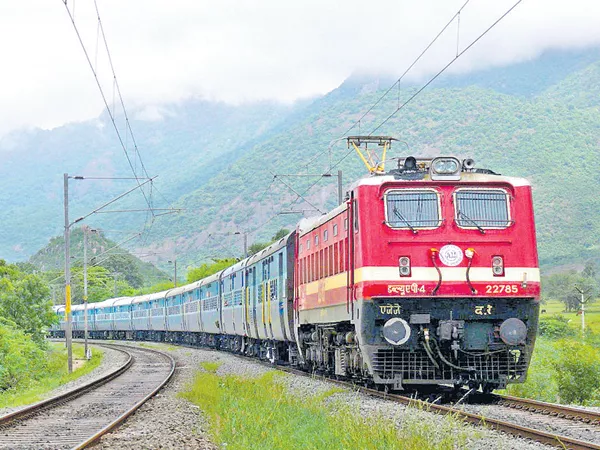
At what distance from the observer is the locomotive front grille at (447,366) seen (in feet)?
51.9

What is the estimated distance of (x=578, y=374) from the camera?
24.9 meters

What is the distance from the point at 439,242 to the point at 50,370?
38.6m

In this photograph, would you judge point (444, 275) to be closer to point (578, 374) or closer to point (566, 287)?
point (578, 374)

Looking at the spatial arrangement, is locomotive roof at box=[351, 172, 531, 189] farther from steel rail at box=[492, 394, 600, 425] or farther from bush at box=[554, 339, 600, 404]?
bush at box=[554, 339, 600, 404]

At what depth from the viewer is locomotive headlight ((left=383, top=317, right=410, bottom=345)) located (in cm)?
1545

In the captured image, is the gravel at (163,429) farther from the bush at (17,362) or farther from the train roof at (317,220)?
the bush at (17,362)

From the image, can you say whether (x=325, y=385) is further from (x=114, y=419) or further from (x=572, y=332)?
(x=572, y=332)

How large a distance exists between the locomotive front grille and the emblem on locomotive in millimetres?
1564

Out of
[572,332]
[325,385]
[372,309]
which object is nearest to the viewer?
[372,309]

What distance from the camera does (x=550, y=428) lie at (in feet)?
40.6

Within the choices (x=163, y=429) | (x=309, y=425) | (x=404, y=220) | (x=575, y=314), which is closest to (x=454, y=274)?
(x=404, y=220)

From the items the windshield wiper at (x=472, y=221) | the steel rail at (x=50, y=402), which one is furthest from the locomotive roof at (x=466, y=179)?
the steel rail at (x=50, y=402)

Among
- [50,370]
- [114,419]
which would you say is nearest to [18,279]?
[50,370]

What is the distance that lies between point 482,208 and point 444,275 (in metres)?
1.37
